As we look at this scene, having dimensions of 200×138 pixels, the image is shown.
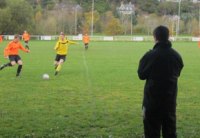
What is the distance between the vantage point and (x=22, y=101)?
38.4 feet

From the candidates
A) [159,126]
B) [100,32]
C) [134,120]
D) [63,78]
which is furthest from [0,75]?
[100,32]

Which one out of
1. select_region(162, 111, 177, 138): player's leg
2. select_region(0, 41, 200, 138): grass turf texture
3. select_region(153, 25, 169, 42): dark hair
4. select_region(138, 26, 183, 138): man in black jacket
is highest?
select_region(153, 25, 169, 42): dark hair

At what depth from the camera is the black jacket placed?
5664 mm

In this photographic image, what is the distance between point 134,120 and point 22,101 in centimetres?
392

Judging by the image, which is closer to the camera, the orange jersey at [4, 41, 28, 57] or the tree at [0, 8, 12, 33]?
the orange jersey at [4, 41, 28, 57]

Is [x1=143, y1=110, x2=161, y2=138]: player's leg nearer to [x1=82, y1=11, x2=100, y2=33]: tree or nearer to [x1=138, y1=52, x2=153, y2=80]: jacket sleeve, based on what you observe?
[x1=138, y1=52, x2=153, y2=80]: jacket sleeve

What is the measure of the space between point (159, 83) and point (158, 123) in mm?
562

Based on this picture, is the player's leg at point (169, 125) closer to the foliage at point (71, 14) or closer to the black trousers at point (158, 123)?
the black trousers at point (158, 123)

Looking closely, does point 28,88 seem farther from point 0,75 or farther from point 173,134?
point 173,134

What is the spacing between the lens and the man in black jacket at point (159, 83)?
5.67 meters

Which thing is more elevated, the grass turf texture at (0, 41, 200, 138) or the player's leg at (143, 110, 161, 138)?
the player's leg at (143, 110, 161, 138)

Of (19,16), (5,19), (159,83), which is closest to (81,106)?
(159,83)

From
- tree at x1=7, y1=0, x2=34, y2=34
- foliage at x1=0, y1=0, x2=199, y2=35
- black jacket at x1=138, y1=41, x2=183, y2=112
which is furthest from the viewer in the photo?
foliage at x1=0, y1=0, x2=199, y2=35

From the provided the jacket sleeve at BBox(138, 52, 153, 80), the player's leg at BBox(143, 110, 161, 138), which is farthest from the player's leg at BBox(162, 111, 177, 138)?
A: the jacket sleeve at BBox(138, 52, 153, 80)
